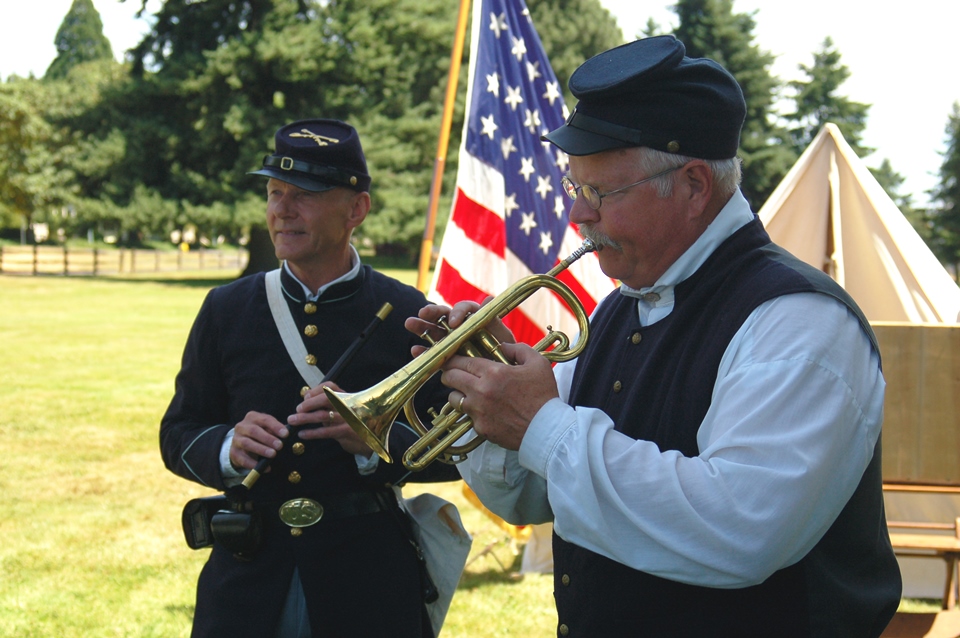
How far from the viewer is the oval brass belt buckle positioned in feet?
9.40

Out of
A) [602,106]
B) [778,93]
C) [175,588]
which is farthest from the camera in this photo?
[778,93]

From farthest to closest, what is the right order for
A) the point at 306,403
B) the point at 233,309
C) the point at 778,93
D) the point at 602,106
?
the point at 778,93
the point at 233,309
the point at 306,403
the point at 602,106

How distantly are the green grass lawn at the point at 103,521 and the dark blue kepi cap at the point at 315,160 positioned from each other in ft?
9.79

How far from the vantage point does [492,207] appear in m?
5.77

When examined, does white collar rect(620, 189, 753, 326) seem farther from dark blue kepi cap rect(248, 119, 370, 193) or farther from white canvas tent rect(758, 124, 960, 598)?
white canvas tent rect(758, 124, 960, 598)

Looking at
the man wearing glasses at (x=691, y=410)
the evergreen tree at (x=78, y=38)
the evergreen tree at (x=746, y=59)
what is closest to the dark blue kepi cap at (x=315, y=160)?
the man wearing glasses at (x=691, y=410)

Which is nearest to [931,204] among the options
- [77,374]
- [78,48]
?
[77,374]

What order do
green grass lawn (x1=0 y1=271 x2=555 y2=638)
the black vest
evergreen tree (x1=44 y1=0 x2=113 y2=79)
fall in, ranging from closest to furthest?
the black vest
green grass lawn (x1=0 y1=271 x2=555 y2=638)
evergreen tree (x1=44 y1=0 x2=113 y2=79)

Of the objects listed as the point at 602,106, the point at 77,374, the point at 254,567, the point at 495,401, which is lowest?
the point at 77,374

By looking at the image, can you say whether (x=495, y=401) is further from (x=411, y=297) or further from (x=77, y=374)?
(x=77, y=374)

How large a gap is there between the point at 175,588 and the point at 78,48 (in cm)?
8981

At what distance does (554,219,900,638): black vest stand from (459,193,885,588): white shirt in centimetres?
8

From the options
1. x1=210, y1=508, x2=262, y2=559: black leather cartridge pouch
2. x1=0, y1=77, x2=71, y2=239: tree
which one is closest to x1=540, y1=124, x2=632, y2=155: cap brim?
x1=210, y1=508, x2=262, y2=559: black leather cartridge pouch

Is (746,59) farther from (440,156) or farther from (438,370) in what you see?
(438,370)
